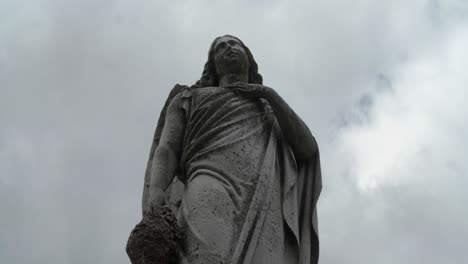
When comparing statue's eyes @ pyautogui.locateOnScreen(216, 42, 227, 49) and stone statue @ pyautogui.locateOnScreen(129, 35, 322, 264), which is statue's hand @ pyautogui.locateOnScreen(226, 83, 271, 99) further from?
statue's eyes @ pyautogui.locateOnScreen(216, 42, 227, 49)

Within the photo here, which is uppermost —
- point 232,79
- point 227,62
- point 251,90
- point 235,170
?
point 227,62

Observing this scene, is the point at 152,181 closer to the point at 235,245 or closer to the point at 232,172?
the point at 232,172

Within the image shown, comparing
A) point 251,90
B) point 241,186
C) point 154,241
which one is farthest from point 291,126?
point 154,241

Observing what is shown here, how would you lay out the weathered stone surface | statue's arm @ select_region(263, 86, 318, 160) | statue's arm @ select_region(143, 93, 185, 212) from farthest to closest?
statue's arm @ select_region(263, 86, 318, 160) → statue's arm @ select_region(143, 93, 185, 212) → the weathered stone surface

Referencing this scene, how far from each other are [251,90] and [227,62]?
2.66ft

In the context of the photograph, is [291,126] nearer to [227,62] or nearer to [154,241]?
[227,62]

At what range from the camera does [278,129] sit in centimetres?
788

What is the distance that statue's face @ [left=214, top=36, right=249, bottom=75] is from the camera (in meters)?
8.47

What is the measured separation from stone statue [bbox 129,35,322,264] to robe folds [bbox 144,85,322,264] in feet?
0.03

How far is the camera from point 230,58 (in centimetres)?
847

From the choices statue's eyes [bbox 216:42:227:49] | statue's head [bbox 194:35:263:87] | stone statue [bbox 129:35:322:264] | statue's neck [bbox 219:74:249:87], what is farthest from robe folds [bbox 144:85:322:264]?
statue's eyes [bbox 216:42:227:49]

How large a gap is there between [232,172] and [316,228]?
50.1 inches

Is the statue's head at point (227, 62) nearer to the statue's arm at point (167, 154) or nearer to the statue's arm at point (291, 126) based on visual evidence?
the statue's arm at point (167, 154)

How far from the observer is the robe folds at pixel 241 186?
6.16 m
